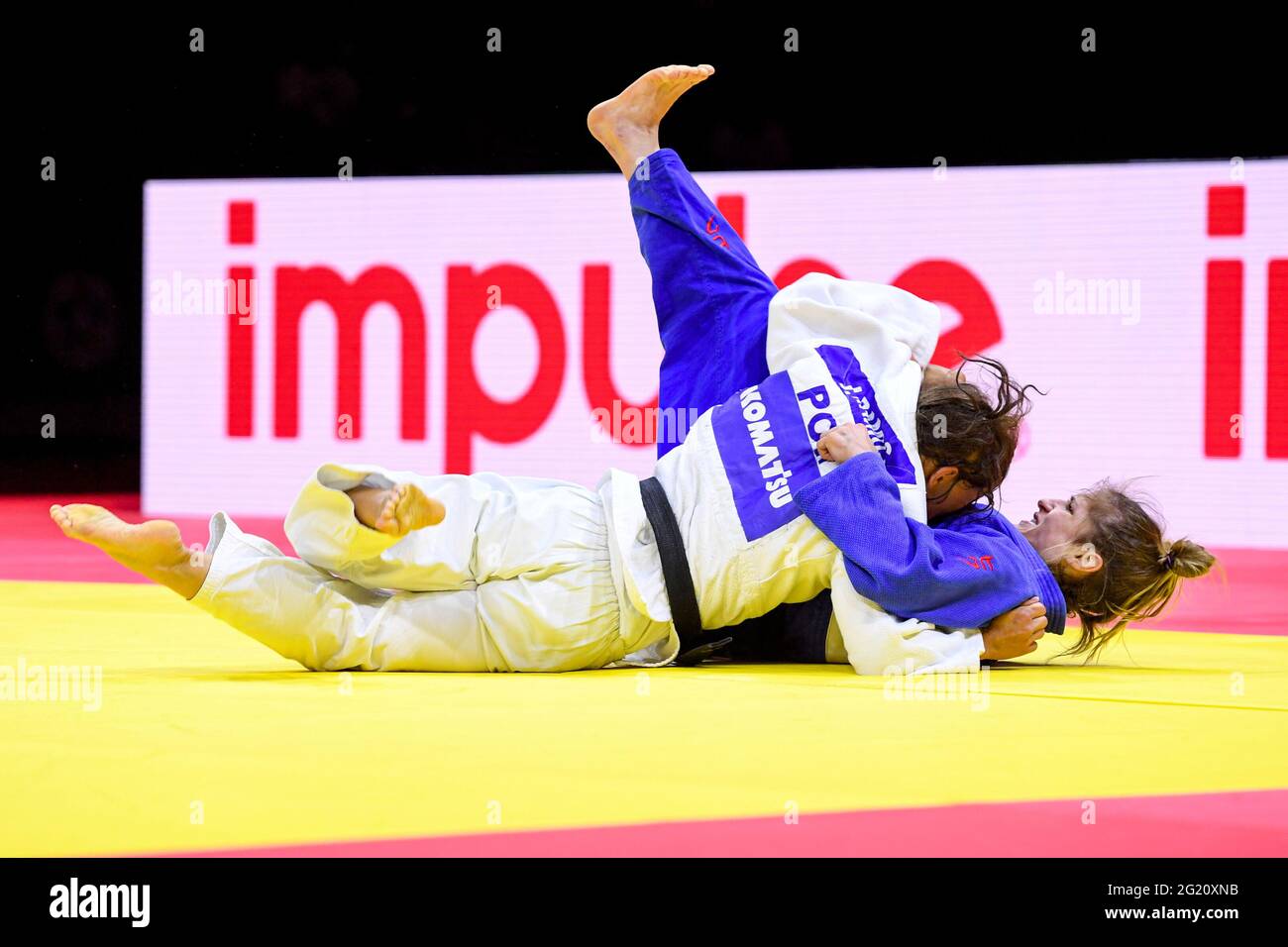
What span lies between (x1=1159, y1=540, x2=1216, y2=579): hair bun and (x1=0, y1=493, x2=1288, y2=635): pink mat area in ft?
0.78

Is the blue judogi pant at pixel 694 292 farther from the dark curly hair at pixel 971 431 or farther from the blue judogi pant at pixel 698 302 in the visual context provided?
the dark curly hair at pixel 971 431

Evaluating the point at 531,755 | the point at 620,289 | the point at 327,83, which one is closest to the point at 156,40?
the point at 327,83

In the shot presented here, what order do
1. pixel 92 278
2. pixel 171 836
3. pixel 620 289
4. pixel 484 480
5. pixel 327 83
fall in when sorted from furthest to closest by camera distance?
pixel 92 278
pixel 327 83
pixel 620 289
pixel 484 480
pixel 171 836

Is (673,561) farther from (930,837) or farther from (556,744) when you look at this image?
(930,837)

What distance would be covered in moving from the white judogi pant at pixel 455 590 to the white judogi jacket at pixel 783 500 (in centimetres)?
8

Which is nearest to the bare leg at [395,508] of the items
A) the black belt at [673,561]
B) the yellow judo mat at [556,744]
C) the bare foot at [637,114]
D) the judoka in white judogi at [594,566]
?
the judoka in white judogi at [594,566]

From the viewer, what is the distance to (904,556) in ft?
8.40

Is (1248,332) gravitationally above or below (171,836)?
above

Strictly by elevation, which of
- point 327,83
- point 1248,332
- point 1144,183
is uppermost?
point 327,83

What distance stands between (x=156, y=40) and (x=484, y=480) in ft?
18.8

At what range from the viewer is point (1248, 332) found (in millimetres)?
5613

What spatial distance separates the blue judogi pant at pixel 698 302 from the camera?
120 inches

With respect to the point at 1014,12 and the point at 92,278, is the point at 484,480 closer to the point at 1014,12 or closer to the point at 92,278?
the point at 1014,12

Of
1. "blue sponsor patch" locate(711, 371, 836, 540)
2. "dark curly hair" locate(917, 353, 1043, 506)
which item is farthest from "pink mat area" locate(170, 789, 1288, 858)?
"dark curly hair" locate(917, 353, 1043, 506)
